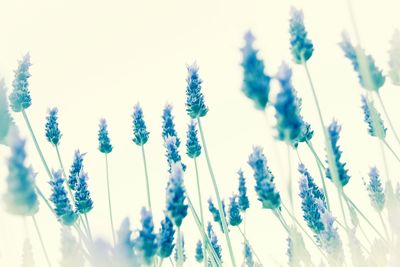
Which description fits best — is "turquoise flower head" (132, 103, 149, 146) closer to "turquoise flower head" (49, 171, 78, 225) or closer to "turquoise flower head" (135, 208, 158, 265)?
"turquoise flower head" (49, 171, 78, 225)

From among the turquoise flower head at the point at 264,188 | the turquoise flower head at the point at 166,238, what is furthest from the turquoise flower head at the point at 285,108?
the turquoise flower head at the point at 166,238

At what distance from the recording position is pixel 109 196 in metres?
3.62

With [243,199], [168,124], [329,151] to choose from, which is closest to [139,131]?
[168,124]

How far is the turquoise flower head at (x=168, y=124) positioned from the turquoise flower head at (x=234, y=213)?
23.4 inches

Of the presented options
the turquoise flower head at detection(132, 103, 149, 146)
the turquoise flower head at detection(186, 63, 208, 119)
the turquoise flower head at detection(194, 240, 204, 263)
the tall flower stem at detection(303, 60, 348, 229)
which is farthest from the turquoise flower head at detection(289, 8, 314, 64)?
the turquoise flower head at detection(194, 240, 204, 263)

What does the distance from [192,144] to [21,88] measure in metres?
1.22

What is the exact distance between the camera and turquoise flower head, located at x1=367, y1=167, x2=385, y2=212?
3127mm

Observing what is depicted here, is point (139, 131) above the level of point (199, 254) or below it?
above

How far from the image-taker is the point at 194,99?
340 cm

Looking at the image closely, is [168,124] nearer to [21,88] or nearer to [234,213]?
[234,213]

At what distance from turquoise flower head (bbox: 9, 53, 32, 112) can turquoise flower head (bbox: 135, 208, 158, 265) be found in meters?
2.00

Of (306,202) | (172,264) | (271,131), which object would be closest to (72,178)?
(172,264)

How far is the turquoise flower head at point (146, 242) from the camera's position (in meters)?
1.66

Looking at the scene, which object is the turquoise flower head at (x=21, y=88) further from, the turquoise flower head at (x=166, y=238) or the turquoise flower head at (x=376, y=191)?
the turquoise flower head at (x=376, y=191)
